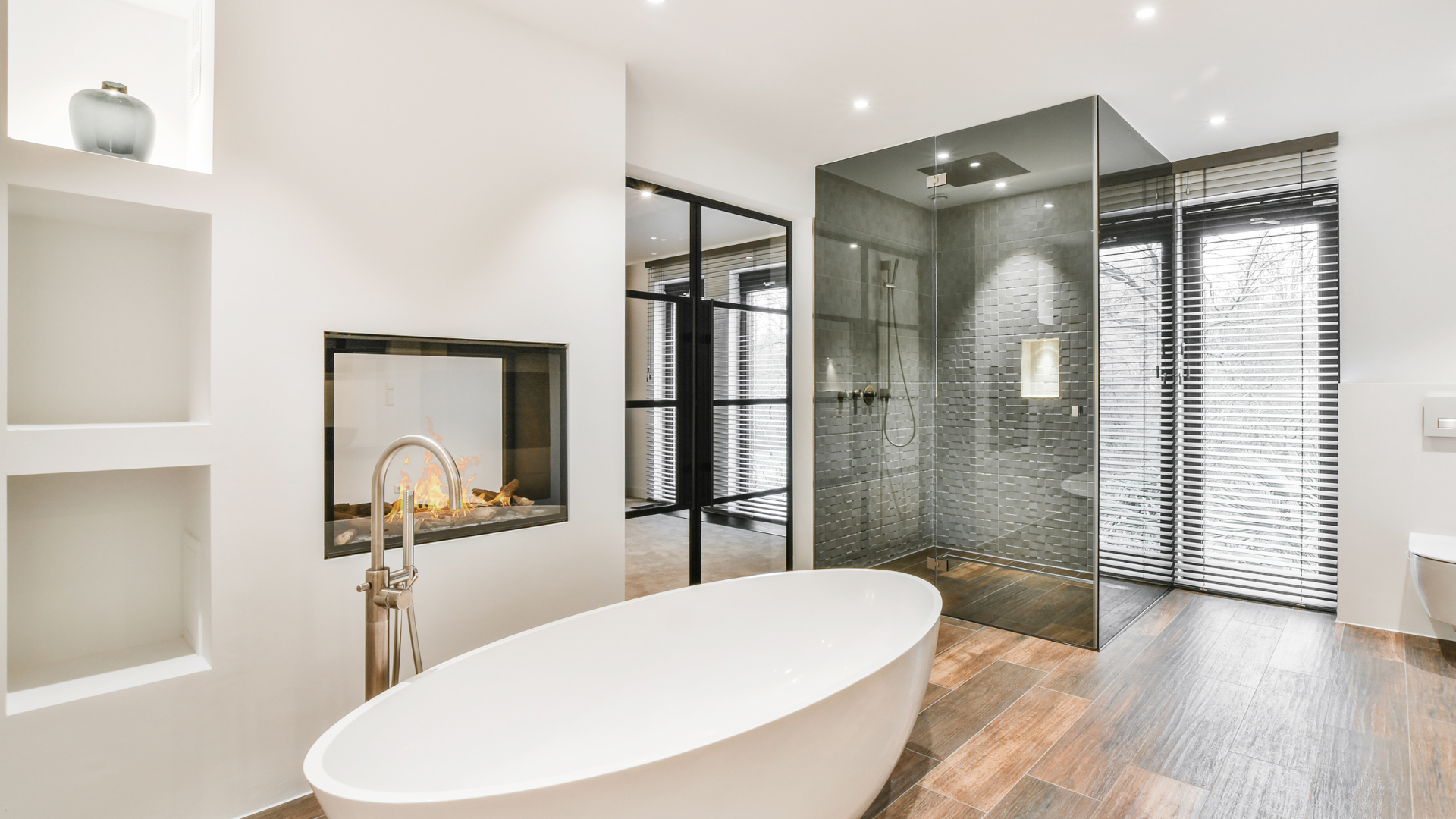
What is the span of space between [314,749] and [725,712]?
4.14 ft

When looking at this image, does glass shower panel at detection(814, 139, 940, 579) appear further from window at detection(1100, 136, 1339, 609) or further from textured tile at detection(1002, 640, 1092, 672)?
window at detection(1100, 136, 1339, 609)

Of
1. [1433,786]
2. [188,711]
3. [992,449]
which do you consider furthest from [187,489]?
[1433,786]

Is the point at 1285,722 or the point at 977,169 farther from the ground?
the point at 977,169

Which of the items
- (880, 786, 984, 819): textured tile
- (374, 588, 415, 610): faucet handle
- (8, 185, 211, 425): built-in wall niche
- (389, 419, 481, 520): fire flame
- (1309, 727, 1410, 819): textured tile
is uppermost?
(8, 185, 211, 425): built-in wall niche

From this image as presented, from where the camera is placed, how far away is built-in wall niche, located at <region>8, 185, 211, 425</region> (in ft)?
6.06

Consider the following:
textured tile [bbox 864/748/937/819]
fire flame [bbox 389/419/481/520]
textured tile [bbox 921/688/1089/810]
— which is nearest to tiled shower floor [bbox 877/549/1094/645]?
textured tile [bbox 921/688/1089/810]

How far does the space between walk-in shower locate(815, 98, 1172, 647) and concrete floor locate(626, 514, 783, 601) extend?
0.36 m

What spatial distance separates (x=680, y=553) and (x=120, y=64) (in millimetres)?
2890

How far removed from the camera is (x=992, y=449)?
355 centimetres

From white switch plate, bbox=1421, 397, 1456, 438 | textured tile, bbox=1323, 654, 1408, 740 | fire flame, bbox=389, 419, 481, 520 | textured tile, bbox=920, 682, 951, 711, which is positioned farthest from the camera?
white switch plate, bbox=1421, 397, 1456, 438

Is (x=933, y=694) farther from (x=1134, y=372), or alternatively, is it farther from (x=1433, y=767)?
(x=1134, y=372)

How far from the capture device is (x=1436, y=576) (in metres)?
3.02

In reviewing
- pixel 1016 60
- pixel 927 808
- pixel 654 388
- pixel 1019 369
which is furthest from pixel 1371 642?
pixel 654 388

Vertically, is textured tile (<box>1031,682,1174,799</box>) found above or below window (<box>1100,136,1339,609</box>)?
below
